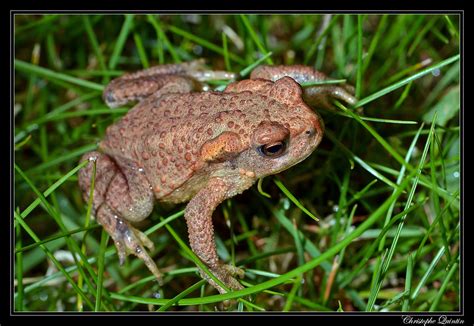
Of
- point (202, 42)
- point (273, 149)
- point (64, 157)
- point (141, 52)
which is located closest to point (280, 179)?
point (273, 149)

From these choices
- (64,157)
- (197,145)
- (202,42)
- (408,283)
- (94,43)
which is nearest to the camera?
(408,283)

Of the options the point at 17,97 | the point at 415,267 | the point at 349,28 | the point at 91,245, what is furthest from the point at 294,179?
the point at 17,97

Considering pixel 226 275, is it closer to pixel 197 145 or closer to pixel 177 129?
pixel 197 145

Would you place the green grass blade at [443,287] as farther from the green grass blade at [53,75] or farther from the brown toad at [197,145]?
the green grass blade at [53,75]

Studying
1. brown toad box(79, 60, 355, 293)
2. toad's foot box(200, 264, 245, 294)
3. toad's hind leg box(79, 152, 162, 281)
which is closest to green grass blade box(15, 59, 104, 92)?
brown toad box(79, 60, 355, 293)

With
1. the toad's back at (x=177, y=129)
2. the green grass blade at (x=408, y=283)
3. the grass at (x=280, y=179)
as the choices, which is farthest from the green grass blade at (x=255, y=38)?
the green grass blade at (x=408, y=283)

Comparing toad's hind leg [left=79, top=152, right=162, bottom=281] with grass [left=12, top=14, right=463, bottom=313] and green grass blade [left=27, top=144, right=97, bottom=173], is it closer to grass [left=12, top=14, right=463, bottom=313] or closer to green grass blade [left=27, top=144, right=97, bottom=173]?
grass [left=12, top=14, right=463, bottom=313]

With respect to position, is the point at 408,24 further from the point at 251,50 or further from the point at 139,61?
the point at 139,61
